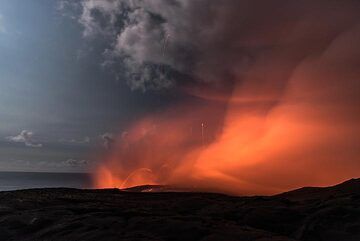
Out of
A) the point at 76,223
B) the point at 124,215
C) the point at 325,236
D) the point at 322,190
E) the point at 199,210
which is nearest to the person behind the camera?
the point at 325,236

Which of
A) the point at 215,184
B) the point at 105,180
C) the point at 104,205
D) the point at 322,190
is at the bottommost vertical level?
the point at 104,205

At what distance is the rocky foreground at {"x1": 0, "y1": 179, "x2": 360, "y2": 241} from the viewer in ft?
74.7

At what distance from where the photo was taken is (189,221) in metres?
24.8

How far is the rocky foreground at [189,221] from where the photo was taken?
2277cm

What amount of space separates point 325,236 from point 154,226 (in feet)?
28.4

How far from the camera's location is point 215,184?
6631 centimetres

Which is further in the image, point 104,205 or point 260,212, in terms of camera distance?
point 104,205

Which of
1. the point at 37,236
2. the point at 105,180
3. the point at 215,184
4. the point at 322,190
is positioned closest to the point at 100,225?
the point at 37,236

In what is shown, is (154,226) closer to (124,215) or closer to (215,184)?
(124,215)

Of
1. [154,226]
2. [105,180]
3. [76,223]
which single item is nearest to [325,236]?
[154,226]

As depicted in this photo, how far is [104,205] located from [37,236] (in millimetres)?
9169

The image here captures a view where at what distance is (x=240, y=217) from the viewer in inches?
1119

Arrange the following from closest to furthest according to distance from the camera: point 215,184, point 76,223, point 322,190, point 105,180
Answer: point 76,223 → point 322,190 → point 215,184 → point 105,180

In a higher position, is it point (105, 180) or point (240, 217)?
point (105, 180)
